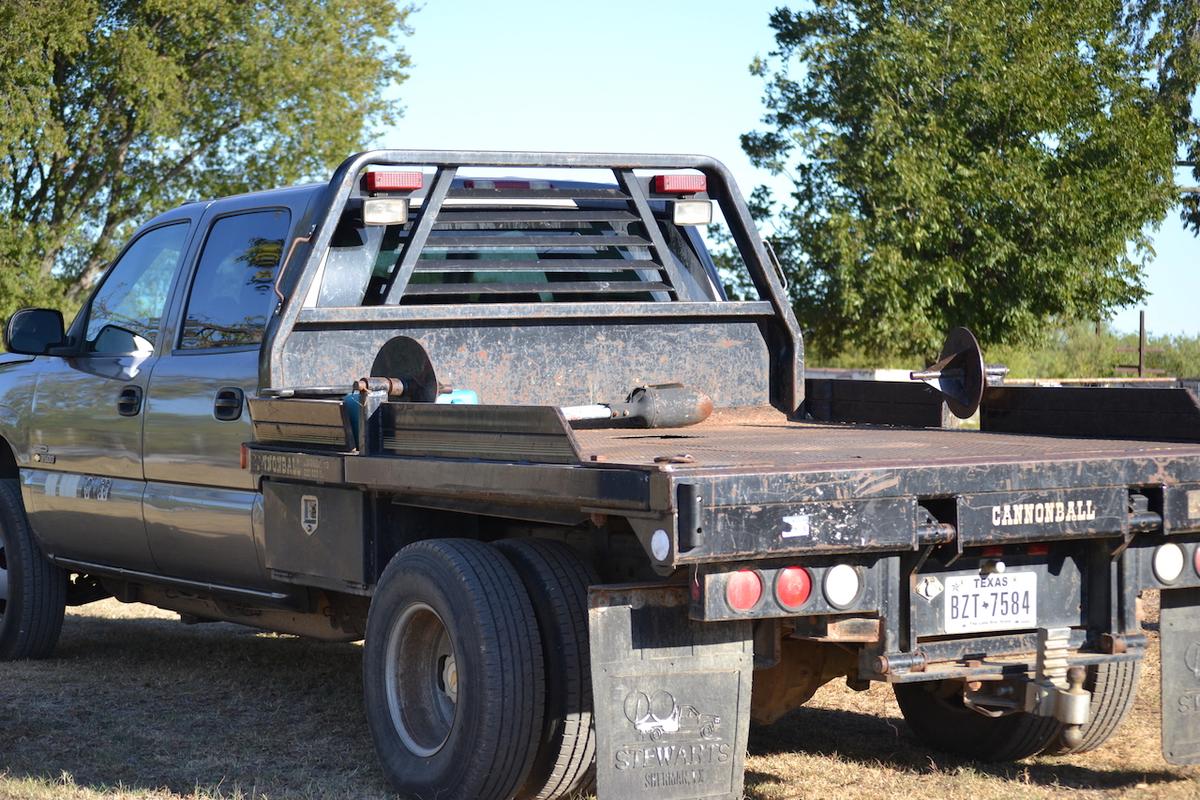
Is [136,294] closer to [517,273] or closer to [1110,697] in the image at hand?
[517,273]

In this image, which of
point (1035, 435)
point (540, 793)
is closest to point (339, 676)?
point (540, 793)

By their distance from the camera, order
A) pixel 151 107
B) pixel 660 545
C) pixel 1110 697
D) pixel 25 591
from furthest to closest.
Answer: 1. pixel 151 107
2. pixel 25 591
3. pixel 1110 697
4. pixel 660 545

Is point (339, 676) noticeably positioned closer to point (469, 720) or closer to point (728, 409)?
point (728, 409)

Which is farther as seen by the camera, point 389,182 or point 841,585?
point 389,182

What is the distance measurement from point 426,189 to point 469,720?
7.99 feet

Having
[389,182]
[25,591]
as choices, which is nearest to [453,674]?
[389,182]

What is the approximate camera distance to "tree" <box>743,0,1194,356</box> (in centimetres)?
2548

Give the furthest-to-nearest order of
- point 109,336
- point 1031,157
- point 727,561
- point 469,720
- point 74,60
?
point 74,60, point 1031,157, point 109,336, point 469,720, point 727,561

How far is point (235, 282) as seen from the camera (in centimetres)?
629

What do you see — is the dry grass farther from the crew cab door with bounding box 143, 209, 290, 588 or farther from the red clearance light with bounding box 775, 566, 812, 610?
the red clearance light with bounding box 775, 566, 812, 610

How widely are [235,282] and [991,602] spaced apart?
334cm

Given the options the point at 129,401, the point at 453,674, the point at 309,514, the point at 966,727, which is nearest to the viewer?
the point at 453,674

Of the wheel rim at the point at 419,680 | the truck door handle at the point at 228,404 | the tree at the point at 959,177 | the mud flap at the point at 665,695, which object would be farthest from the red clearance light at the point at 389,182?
the tree at the point at 959,177

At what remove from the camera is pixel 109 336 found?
272 inches
